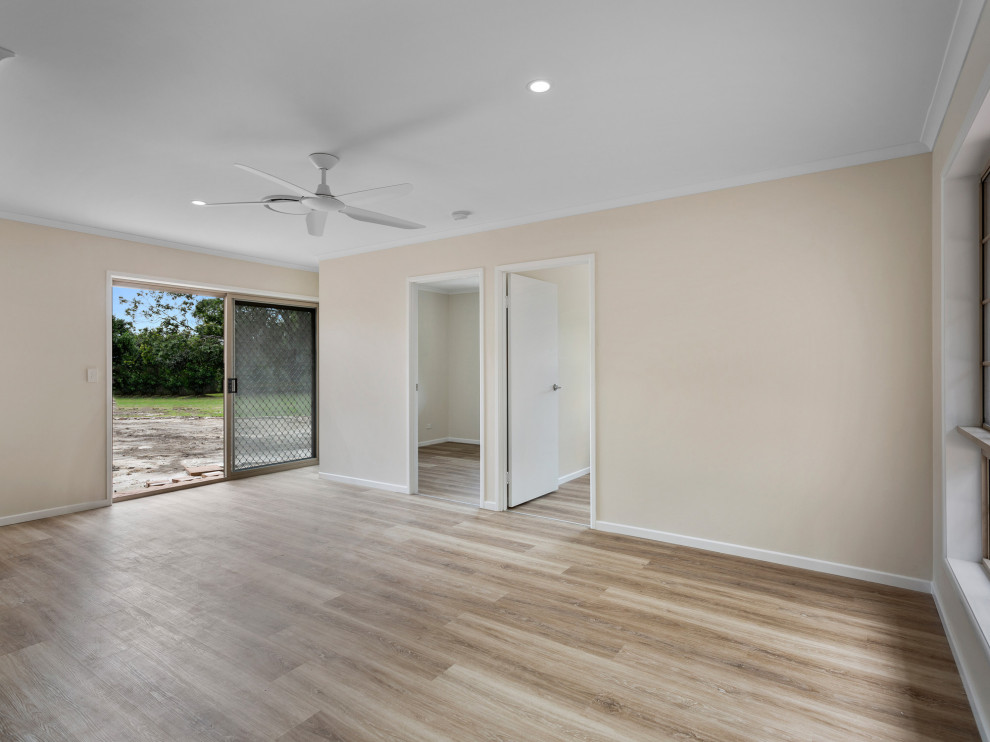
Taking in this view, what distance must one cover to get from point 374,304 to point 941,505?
4640 mm

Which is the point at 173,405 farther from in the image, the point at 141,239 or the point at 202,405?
the point at 141,239

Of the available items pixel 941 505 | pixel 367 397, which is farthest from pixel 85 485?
pixel 941 505

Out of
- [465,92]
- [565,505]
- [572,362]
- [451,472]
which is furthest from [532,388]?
[465,92]

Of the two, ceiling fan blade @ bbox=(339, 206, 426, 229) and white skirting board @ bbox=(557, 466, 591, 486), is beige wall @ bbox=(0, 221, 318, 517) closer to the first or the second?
ceiling fan blade @ bbox=(339, 206, 426, 229)

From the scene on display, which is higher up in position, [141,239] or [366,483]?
[141,239]

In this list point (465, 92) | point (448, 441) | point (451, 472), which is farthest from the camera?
point (448, 441)

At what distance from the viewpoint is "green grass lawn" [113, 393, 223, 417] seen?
830cm

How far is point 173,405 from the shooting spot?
8586 mm

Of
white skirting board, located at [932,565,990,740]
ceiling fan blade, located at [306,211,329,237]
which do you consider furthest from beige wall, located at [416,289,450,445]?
white skirting board, located at [932,565,990,740]

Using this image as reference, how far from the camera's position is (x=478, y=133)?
2.80 m

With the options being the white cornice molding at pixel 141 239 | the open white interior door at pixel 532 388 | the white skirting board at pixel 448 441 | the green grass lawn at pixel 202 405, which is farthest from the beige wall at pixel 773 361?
the white skirting board at pixel 448 441

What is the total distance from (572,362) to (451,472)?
6.61 feet

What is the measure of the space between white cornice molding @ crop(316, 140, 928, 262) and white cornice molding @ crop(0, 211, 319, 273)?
184 cm

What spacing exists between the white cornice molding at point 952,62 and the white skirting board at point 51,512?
6.44 metres
